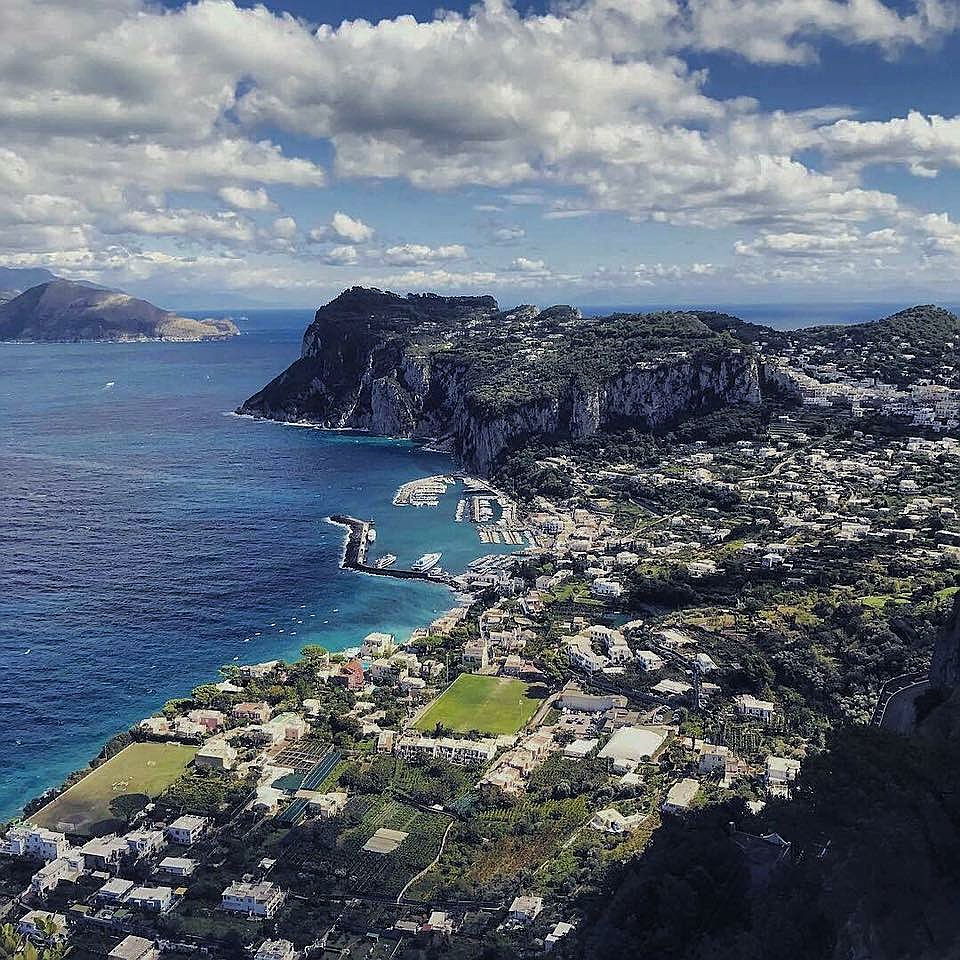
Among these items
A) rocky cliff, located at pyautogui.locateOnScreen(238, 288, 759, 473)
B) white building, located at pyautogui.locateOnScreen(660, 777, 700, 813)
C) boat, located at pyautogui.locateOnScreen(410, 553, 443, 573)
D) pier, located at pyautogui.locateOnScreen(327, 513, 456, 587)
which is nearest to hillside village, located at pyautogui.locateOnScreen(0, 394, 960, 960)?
white building, located at pyautogui.locateOnScreen(660, 777, 700, 813)

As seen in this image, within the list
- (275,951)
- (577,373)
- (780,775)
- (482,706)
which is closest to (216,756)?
(482,706)

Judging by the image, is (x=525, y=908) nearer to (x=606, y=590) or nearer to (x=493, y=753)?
(x=493, y=753)

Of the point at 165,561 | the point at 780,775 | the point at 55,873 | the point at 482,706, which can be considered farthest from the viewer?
the point at 165,561

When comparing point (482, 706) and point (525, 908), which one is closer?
point (525, 908)

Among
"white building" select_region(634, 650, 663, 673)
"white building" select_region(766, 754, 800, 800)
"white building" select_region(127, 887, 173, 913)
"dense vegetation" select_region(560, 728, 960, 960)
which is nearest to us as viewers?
"dense vegetation" select_region(560, 728, 960, 960)

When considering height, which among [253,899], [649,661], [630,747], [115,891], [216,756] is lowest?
[115,891]

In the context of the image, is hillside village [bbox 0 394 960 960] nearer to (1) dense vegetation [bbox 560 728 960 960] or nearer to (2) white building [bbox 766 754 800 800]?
(2) white building [bbox 766 754 800 800]

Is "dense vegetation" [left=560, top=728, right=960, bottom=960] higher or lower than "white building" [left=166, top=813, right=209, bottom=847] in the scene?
higher
